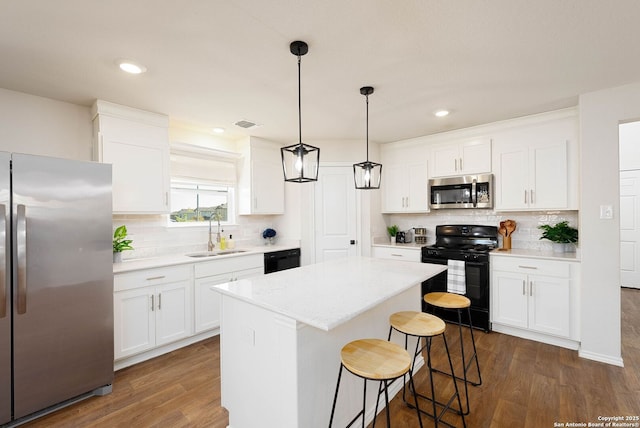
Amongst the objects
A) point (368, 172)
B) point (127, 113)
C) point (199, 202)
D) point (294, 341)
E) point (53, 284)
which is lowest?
point (294, 341)

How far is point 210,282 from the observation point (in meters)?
3.27

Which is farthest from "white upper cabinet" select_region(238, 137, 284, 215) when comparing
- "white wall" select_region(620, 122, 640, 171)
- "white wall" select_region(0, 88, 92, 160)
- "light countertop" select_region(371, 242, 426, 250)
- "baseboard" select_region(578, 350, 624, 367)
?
"white wall" select_region(620, 122, 640, 171)

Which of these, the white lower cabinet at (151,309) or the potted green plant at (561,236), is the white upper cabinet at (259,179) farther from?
the potted green plant at (561,236)

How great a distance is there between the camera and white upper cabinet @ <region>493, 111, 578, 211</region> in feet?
10.3

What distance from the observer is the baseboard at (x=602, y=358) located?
2604 millimetres

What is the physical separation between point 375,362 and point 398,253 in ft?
9.05

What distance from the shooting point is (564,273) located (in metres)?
2.93

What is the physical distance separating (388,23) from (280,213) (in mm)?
3108

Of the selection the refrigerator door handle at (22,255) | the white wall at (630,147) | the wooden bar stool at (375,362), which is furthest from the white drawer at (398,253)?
the white wall at (630,147)

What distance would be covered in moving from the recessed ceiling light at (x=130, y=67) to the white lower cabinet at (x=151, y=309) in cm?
169

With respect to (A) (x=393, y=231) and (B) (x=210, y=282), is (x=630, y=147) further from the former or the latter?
(B) (x=210, y=282)

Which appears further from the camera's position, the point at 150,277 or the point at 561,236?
the point at 561,236

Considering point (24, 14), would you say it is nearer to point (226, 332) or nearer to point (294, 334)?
point (226, 332)

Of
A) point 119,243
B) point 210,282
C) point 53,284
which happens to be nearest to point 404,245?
point 210,282
